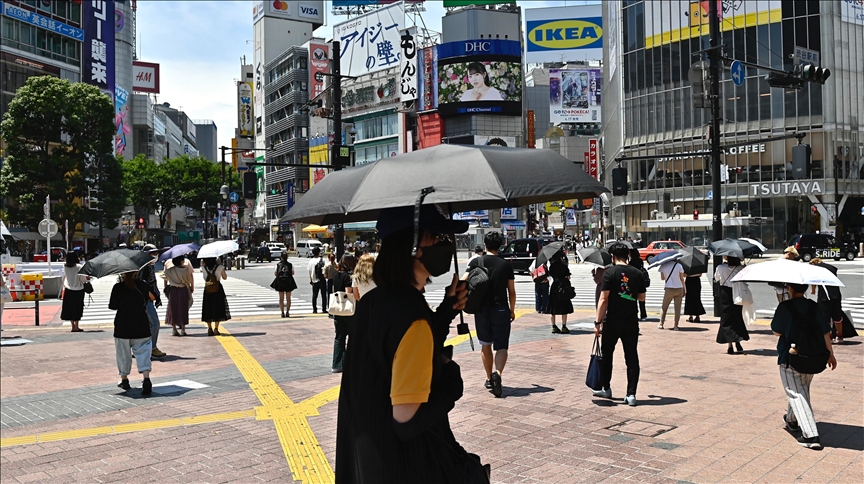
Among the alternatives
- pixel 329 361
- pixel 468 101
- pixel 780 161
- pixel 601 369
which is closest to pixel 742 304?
pixel 601 369

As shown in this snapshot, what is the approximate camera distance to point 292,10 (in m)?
123

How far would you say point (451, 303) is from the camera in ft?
11.1

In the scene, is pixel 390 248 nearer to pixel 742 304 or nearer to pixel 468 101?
pixel 742 304

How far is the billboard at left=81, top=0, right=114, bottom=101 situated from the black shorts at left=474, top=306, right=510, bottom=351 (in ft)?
207

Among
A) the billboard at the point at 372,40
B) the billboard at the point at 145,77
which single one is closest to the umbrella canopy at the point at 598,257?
the billboard at the point at 372,40

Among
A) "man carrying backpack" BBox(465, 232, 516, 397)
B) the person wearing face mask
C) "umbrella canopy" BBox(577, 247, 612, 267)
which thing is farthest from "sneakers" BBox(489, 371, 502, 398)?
"umbrella canopy" BBox(577, 247, 612, 267)

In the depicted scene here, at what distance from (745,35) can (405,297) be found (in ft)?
214

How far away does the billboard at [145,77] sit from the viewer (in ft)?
395

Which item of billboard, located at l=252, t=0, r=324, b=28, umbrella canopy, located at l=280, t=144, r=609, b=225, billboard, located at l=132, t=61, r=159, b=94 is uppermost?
billboard, located at l=252, t=0, r=324, b=28

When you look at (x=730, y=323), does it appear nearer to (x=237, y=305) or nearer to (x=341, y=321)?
(x=341, y=321)

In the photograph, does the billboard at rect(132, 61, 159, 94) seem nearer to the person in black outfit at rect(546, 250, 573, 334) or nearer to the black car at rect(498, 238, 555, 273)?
the black car at rect(498, 238, 555, 273)

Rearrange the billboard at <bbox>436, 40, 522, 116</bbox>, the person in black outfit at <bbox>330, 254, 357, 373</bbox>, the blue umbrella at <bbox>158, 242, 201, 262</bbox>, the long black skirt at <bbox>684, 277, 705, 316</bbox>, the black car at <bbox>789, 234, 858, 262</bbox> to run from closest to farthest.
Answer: the person in black outfit at <bbox>330, 254, 357, 373</bbox> < the blue umbrella at <bbox>158, 242, 201, 262</bbox> < the long black skirt at <bbox>684, 277, 705, 316</bbox> < the black car at <bbox>789, 234, 858, 262</bbox> < the billboard at <bbox>436, 40, 522, 116</bbox>

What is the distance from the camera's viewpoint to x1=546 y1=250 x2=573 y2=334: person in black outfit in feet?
47.3

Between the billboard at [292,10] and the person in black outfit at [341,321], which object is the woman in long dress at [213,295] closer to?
the person in black outfit at [341,321]
